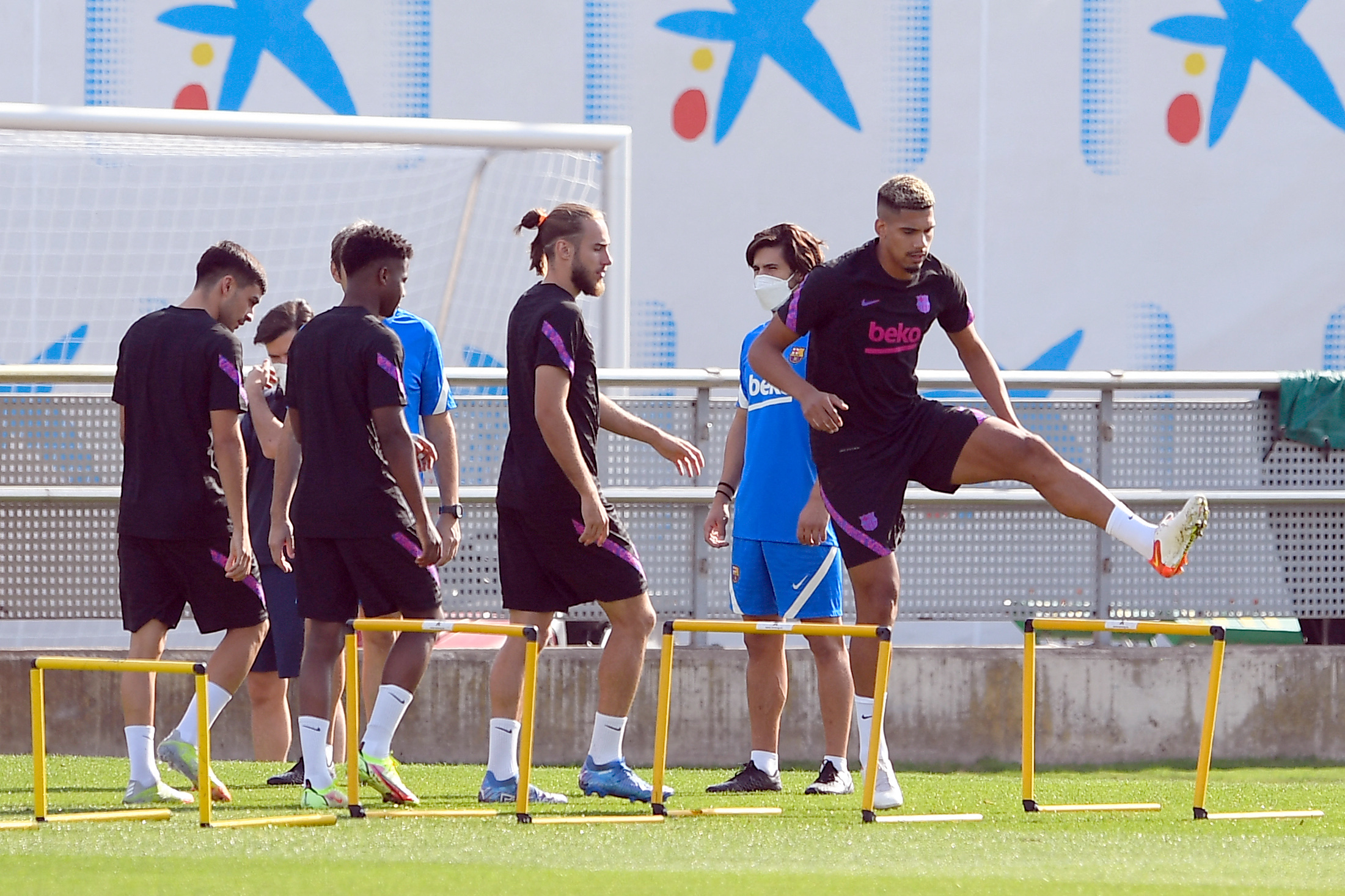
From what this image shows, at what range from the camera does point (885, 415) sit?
5.31 metres

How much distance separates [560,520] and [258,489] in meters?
2.11

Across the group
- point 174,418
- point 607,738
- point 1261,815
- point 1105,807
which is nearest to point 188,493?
point 174,418

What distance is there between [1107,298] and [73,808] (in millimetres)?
7553

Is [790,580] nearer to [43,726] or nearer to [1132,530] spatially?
[1132,530]

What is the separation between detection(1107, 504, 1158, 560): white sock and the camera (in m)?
5.06

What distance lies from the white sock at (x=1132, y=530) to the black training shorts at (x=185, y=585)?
2.86 metres

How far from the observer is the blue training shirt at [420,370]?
598 cm

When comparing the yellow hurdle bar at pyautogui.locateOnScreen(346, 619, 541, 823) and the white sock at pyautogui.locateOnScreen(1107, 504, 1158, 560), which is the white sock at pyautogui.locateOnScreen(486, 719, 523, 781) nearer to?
the yellow hurdle bar at pyautogui.locateOnScreen(346, 619, 541, 823)

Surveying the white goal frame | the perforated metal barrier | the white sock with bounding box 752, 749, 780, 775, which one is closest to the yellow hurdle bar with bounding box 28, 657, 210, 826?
the white sock with bounding box 752, 749, 780, 775

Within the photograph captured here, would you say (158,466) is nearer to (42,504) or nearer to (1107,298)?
(42,504)

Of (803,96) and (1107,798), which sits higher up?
(803,96)

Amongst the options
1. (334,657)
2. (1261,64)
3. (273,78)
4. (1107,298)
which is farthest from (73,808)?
(1261,64)

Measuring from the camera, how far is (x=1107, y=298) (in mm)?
10883

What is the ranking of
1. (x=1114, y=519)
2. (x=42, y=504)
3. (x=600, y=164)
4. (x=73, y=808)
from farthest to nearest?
(x=600, y=164) → (x=42, y=504) → (x=73, y=808) → (x=1114, y=519)
